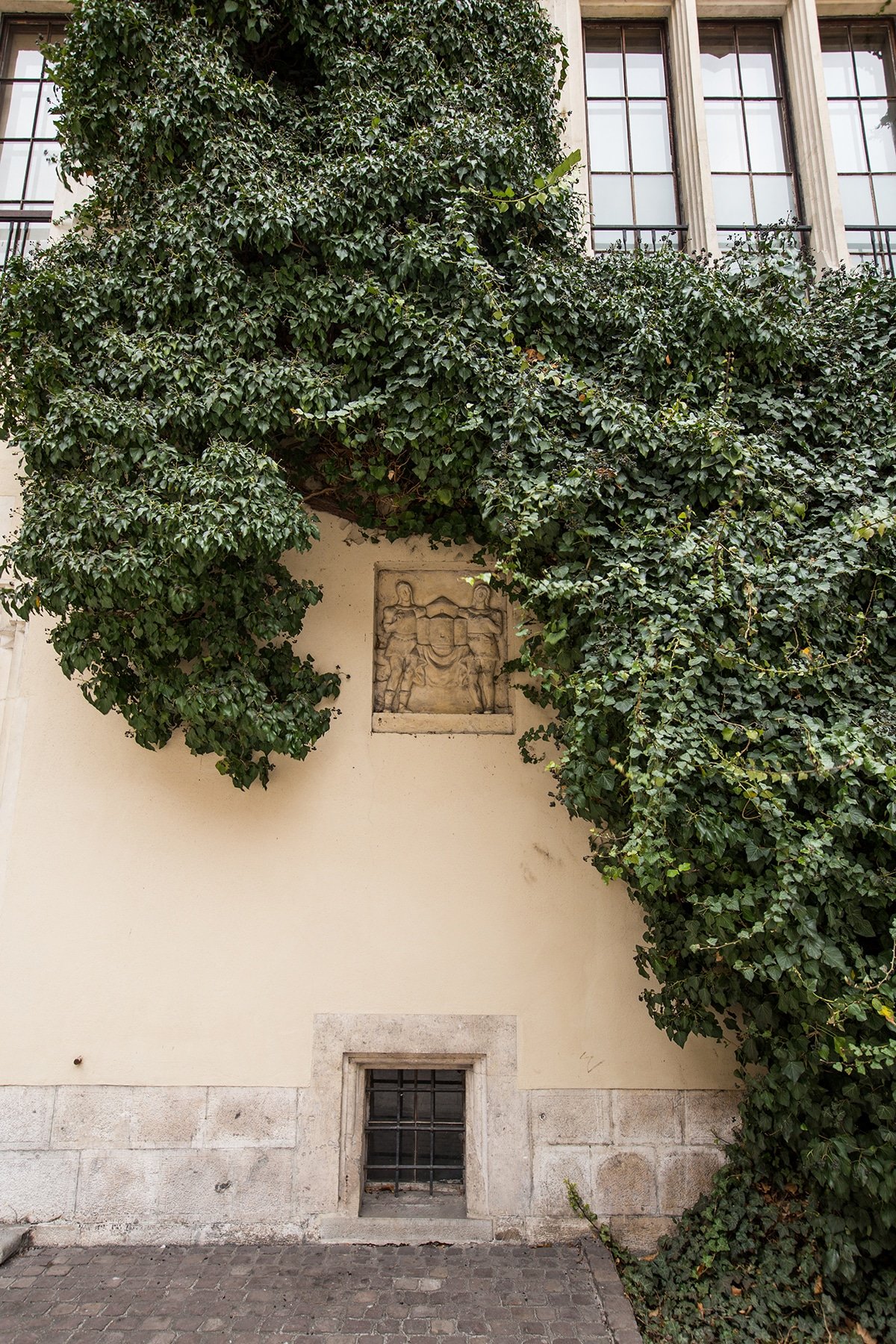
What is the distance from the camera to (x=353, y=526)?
5.58 meters

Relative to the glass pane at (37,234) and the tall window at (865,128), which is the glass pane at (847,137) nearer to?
the tall window at (865,128)

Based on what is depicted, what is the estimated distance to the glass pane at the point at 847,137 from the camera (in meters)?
6.24

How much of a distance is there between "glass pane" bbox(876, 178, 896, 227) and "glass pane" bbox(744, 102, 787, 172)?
714mm

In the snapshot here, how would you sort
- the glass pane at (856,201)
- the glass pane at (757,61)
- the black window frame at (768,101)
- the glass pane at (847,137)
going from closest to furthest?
the black window frame at (768,101) < the glass pane at (856,201) < the glass pane at (847,137) < the glass pane at (757,61)

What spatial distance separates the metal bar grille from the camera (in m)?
5.05

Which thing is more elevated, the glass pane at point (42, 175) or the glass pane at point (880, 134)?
the glass pane at point (880, 134)

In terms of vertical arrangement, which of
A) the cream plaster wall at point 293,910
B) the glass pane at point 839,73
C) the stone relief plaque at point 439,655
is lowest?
the cream plaster wall at point 293,910

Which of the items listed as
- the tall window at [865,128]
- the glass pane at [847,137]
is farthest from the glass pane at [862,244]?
the glass pane at [847,137]

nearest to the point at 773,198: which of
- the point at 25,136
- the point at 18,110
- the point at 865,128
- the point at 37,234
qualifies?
the point at 865,128

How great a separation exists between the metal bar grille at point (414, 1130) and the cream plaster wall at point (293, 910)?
0.55m

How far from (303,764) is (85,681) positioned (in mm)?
1403

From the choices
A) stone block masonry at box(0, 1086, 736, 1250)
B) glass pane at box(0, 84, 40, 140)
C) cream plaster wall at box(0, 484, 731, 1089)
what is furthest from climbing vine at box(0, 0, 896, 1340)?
glass pane at box(0, 84, 40, 140)

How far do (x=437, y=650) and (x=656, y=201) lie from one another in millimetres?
3807

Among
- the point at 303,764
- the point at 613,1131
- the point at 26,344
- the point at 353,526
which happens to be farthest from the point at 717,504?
the point at 26,344
